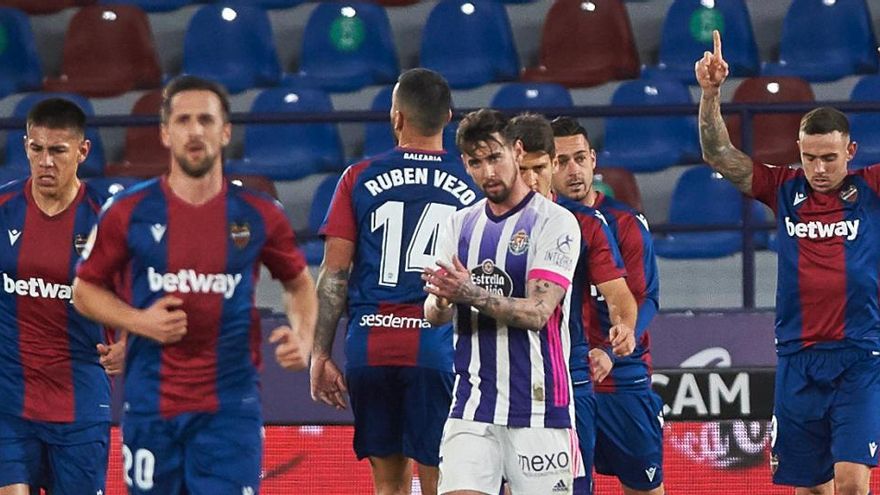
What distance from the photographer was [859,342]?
23.7 feet

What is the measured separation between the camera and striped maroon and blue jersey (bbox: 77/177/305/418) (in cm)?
515

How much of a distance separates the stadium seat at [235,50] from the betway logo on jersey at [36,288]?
5858mm

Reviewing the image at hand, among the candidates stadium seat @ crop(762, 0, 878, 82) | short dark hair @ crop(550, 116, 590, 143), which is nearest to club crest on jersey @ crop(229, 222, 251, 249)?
short dark hair @ crop(550, 116, 590, 143)

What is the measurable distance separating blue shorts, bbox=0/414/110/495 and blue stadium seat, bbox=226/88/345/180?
199 inches

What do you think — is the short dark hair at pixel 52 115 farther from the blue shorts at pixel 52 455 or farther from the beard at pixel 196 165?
the beard at pixel 196 165

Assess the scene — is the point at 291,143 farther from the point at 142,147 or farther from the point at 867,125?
the point at 867,125

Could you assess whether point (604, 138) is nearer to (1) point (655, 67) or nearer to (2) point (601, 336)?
(1) point (655, 67)

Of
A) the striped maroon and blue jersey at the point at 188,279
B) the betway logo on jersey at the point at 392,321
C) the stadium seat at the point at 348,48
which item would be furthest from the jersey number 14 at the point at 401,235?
the stadium seat at the point at 348,48

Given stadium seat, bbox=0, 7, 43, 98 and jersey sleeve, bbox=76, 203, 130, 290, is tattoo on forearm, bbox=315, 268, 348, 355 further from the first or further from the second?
stadium seat, bbox=0, 7, 43, 98

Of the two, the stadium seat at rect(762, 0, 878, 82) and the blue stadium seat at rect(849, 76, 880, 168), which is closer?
the blue stadium seat at rect(849, 76, 880, 168)

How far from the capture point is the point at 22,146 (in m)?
11.8

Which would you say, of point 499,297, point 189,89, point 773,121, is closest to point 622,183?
point 773,121

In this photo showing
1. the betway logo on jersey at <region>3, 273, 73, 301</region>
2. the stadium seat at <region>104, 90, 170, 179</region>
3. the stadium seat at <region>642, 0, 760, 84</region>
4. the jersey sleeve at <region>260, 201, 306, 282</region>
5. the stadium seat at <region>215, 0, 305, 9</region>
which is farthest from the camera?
the stadium seat at <region>215, 0, 305, 9</region>

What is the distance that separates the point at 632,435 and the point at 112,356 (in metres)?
2.36
